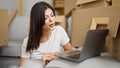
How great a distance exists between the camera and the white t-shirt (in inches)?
61.8

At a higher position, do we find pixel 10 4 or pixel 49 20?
pixel 10 4

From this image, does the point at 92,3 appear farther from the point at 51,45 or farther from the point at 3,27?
the point at 3,27

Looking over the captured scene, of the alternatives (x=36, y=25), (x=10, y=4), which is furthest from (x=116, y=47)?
(x=10, y=4)

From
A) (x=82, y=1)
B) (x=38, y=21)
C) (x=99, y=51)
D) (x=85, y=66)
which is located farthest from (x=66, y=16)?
(x=85, y=66)

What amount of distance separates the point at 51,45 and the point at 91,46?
53 centimetres

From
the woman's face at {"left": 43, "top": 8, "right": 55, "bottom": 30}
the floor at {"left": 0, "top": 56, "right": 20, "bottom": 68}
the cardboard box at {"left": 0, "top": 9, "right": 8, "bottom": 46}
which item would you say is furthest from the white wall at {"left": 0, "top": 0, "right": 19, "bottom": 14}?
the woman's face at {"left": 43, "top": 8, "right": 55, "bottom": 30}

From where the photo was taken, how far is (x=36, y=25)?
1.56m

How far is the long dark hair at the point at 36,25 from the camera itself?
5.02 ft

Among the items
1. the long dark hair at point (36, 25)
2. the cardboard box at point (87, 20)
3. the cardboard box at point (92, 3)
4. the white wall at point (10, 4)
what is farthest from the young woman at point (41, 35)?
the white wall at point (10, 4)

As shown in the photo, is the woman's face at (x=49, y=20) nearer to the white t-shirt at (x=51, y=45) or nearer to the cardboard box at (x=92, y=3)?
the white t-shirt at (x=51, y=45)

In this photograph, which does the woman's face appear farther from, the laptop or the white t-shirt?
the laptop

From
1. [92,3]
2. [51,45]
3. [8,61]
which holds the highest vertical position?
[92,3]

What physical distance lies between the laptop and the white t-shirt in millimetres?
376

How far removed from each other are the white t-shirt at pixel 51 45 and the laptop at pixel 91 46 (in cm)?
38
